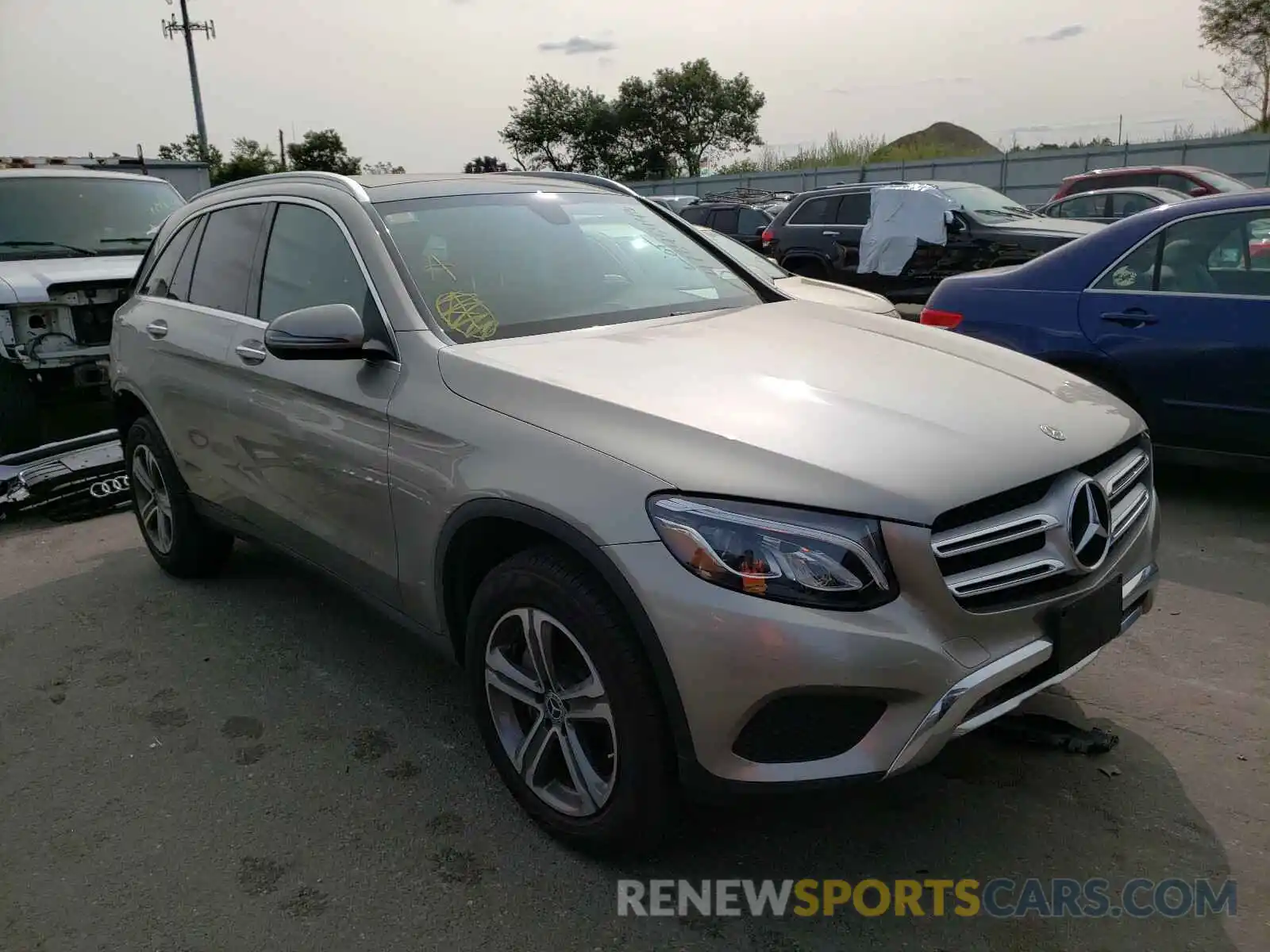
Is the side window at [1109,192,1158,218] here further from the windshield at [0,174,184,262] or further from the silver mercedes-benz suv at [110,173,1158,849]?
the windshield at [0,174,184,262]

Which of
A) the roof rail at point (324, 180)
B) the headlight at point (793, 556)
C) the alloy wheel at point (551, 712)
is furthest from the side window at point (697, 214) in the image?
the headlight at point (793, 556)

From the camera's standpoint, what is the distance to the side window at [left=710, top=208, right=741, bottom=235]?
17.5 m

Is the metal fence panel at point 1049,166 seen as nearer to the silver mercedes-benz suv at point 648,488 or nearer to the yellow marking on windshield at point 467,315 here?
the silver mercedes-benz suv at point 648,488

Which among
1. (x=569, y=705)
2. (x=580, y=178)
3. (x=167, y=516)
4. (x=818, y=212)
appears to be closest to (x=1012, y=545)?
(x=569, y=705)

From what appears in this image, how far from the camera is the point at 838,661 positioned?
201 centimetres

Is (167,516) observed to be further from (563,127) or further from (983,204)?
(563,127)

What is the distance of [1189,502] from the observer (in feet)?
17.1

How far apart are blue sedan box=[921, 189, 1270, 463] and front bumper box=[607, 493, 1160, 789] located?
3284 mm

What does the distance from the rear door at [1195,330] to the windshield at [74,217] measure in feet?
22.4

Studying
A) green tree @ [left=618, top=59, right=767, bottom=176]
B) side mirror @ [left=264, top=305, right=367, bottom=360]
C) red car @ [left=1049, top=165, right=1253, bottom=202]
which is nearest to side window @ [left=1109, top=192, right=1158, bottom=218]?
red car @ [left=1049, top=165, right=1253, bottom=202]

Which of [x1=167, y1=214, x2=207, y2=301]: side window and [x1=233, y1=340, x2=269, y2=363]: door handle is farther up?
[x1=167, y1=214, x2=207, y2=301]: side window

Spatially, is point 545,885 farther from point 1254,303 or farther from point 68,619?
point 1254,303

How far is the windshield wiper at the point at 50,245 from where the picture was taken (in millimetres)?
7398

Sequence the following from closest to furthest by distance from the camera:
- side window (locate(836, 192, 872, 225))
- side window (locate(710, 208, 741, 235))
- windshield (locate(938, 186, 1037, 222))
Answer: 1. windshield (locate(938, 186, 1037, 222))
2. side window (locate(836, 192, 872, 225))
3. side window (locate(710, 208, 741, 235))
